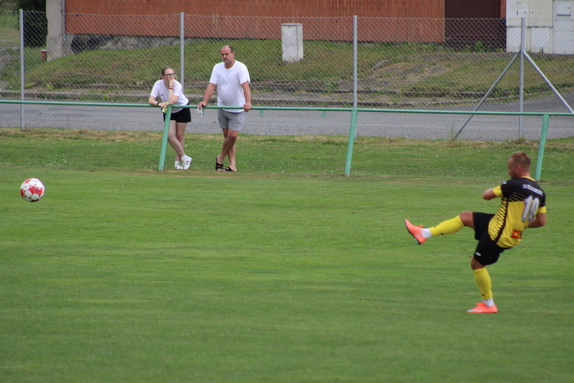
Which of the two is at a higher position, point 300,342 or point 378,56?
point 378,56

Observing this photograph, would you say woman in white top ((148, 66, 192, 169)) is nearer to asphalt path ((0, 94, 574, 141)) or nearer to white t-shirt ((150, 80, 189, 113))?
white t-shirt ((150, 80, 189, 113))

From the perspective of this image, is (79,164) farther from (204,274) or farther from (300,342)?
(300,342)

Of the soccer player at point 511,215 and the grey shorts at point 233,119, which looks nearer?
the soccer player at point 511,215

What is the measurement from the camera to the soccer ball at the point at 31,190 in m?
9.62

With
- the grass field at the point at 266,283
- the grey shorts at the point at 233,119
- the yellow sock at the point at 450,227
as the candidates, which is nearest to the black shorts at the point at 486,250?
the yellow sock at the point at 450,227

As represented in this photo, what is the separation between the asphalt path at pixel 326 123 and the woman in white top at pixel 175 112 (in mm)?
4916

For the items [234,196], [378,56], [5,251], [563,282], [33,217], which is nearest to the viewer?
[563,282]

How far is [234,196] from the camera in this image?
35.7ft

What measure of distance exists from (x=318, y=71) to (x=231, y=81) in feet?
40.4

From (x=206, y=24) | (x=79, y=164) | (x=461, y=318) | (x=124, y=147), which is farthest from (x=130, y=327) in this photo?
(x=206, y=24)

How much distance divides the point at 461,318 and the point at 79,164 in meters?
9.97

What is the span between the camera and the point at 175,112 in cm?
1338

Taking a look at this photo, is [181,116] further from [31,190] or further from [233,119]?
[31,190]

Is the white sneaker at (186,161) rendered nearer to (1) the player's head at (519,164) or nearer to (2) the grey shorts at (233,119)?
(2) the grey shorts at (233,119)
